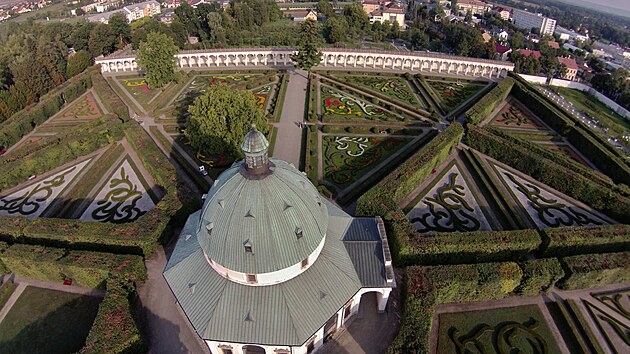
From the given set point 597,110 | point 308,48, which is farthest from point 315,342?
point 597,110

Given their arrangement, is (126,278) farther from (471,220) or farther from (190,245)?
(471,220)

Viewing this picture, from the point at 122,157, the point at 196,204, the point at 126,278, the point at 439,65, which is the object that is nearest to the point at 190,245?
the point at 126,278

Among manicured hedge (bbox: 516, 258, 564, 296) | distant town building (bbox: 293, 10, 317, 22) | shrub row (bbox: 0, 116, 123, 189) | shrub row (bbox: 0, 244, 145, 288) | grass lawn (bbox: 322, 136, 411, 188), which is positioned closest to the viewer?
shrub row (bbox: 0, 244, 145, 288)

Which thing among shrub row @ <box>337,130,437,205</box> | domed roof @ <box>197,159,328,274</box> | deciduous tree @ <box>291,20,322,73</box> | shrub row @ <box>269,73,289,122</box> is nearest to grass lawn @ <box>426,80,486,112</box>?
shrub row @ <box>337,130,437,205</box>

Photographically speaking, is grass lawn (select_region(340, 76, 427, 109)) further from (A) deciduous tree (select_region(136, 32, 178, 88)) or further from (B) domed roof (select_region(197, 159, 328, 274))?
(B) domed roof (select_region(197, 159, 328, 274))

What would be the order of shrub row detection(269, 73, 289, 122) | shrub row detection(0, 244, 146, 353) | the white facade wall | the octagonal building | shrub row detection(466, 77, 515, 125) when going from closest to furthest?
the octagonal building → the white facade wall → shrub row detection(0, 244, 146, 353) → shrub row detection(466, 77, 515, 125) → shrub row detection(269, 73, 289, 122)

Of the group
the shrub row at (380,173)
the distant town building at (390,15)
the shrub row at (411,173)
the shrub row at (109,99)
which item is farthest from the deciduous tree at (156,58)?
the distant town building at (390,15)
